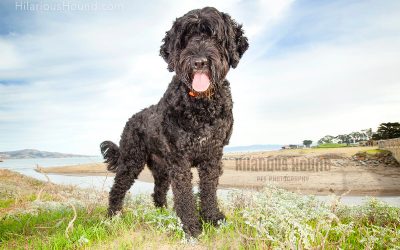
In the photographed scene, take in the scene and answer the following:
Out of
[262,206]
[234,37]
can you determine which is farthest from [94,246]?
[234,37]

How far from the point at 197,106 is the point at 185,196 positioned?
1252 mm

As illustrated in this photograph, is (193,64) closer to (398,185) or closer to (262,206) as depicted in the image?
(262,206)

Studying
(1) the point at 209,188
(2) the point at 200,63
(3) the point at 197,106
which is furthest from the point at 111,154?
(2) the point at 200,63

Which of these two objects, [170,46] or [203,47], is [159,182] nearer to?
[170,46]

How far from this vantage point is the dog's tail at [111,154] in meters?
7.26

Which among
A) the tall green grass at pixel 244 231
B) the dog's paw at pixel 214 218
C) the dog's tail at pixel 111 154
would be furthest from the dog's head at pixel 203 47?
the dog's tail at pixel 111 154

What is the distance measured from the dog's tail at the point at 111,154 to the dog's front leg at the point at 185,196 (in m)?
2.56

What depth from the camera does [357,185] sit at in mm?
18141

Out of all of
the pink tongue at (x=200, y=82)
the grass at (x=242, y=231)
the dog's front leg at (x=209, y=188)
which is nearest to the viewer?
the grass at (x=242, y=231)

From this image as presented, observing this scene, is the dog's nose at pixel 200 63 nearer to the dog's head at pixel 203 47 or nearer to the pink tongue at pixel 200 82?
the dog's head at pixel 203 47

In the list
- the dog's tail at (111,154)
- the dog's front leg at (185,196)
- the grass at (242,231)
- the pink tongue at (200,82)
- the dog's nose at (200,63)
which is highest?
the dog's nose at (200,63)

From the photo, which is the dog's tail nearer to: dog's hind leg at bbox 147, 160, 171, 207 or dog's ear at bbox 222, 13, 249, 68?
dog's hind leg at bbox 147, 160, 171, 207

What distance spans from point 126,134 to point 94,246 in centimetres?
236

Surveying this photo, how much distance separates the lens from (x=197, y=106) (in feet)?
16.0
